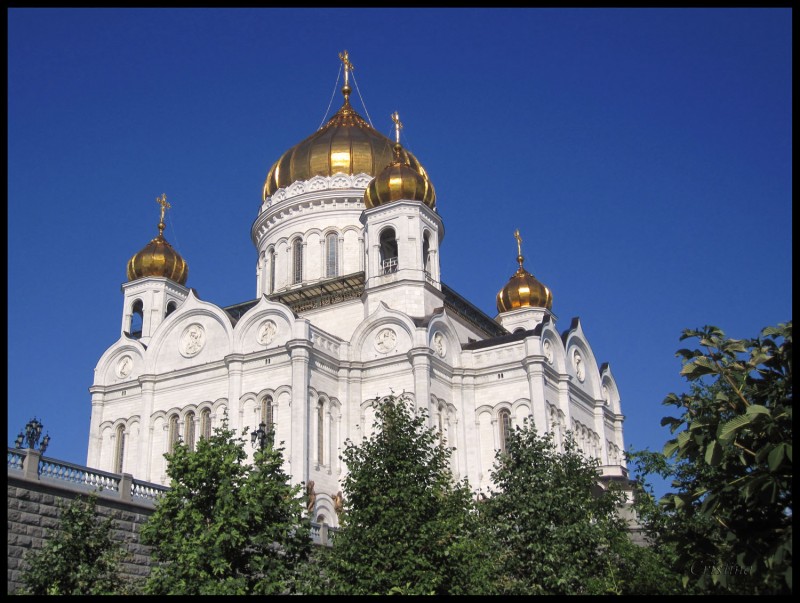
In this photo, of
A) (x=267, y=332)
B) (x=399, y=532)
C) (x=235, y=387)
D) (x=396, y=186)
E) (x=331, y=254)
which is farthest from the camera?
(x=331, y=254)

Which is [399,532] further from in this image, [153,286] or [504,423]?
[153,286]

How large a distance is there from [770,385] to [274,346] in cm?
2550

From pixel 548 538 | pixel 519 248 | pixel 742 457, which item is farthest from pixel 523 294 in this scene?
pixel 742 457

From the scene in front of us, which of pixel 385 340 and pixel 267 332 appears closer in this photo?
pixel 267 332

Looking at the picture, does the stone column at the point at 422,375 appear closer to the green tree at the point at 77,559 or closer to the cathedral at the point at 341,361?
the cathedral at the point at 341,361

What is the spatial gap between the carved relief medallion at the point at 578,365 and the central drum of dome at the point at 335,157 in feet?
38.4

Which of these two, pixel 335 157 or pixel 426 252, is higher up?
pixel 335 157

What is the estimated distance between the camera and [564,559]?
20.6 meters

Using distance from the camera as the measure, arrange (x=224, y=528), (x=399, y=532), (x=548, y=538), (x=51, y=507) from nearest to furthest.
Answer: (x=224, y=528), (x=399, y=532), (x=51, y=507), (x=548, y=538)

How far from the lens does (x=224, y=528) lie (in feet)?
61.4

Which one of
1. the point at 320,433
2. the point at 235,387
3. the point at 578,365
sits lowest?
the point at 320,433

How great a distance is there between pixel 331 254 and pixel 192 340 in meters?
9.23

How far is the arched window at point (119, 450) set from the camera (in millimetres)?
39281

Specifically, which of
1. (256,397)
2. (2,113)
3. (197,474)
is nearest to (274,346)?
(256,397)
